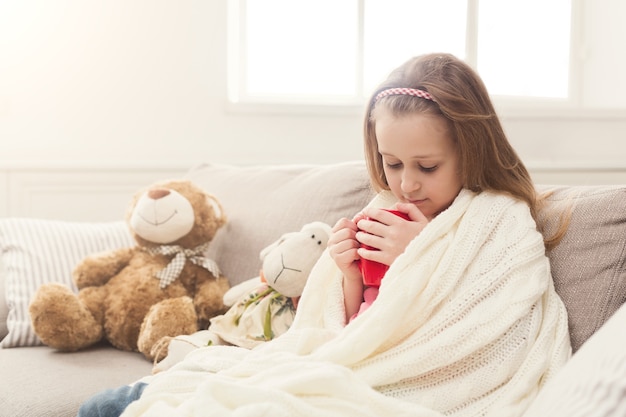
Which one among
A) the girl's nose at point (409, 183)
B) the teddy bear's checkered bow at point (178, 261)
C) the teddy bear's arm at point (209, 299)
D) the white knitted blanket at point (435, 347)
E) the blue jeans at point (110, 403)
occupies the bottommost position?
the teddy bear's arm at point (209, 299)

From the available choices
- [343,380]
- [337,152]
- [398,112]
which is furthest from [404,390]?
[337,152]

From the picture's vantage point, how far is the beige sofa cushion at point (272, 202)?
1.90m

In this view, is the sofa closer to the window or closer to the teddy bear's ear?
the teddy bear's ear

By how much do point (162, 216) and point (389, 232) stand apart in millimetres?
843

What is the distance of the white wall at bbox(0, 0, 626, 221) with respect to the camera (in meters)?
2.91

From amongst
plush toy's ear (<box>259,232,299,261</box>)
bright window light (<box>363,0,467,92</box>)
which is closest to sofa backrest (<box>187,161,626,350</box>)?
plush toy's ear (<box>259,232,299,261</box>)

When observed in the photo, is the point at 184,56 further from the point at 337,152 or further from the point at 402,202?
the point at 402,202

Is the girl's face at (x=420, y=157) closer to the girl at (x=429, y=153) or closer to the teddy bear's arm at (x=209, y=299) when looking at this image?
the girl at (x=429, y=153)

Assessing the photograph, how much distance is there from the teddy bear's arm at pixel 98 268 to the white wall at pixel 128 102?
95 centimetres

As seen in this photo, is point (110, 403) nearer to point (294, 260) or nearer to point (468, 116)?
point (294, 260)

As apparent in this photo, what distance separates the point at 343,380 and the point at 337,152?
2.21 meters

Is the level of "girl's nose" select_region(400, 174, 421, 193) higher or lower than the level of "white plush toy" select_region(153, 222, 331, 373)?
higher

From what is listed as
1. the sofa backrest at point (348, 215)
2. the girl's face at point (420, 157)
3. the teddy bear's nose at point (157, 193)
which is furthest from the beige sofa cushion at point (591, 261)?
the teddy bear's nose at point (157, 193)

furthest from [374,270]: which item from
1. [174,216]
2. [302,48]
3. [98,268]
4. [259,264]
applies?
[302,48]
